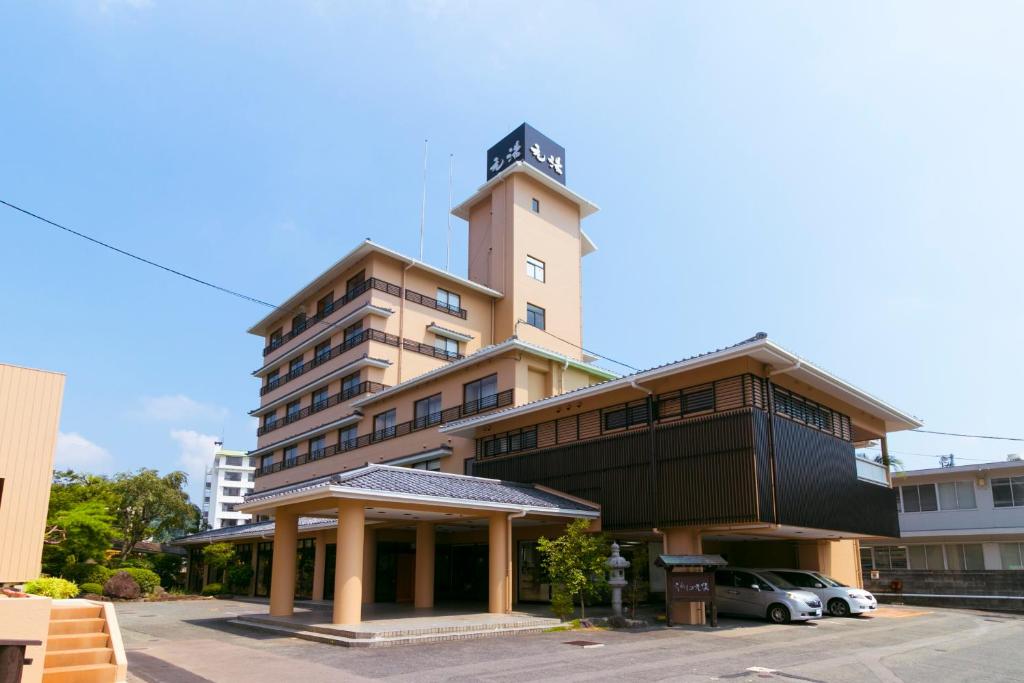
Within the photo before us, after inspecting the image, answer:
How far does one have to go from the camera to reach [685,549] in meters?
21.1

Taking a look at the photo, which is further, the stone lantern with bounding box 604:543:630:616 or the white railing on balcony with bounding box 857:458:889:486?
the white railing on balcony with bounding box 857:458:889:486

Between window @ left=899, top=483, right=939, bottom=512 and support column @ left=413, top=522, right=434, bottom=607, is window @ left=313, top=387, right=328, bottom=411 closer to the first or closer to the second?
support column @ left=413, top=522, right=434, bottom=607

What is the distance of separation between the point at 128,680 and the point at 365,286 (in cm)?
3135

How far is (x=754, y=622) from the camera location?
21531mm

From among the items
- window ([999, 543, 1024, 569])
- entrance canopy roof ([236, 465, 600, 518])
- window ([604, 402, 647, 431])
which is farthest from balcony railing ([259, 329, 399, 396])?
window ([999, 543, 1024, 569])

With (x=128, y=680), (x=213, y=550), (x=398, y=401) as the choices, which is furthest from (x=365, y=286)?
(x=128, y=680)

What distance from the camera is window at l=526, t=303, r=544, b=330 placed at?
43.2m

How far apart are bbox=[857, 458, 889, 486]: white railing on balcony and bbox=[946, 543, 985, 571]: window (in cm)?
1425

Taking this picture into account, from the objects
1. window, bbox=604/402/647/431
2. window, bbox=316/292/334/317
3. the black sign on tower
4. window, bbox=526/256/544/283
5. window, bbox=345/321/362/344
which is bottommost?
window, bbox=604/402/647/431

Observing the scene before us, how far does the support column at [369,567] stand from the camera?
2784 cm

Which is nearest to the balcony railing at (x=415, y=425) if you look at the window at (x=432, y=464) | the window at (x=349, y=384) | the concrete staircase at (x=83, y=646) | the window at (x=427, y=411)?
the window at (x=427, y=411)

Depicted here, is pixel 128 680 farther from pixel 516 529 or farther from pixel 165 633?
pixel 516 529

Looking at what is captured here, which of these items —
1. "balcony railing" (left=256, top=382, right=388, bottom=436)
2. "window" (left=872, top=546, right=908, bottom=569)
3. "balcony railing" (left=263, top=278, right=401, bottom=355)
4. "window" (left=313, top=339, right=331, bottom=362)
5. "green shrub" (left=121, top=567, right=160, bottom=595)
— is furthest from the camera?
"window" (left=313, top=339, right=331, bottom=362)

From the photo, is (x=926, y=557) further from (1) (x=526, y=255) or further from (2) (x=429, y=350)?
(2) (x=429, y=350)
